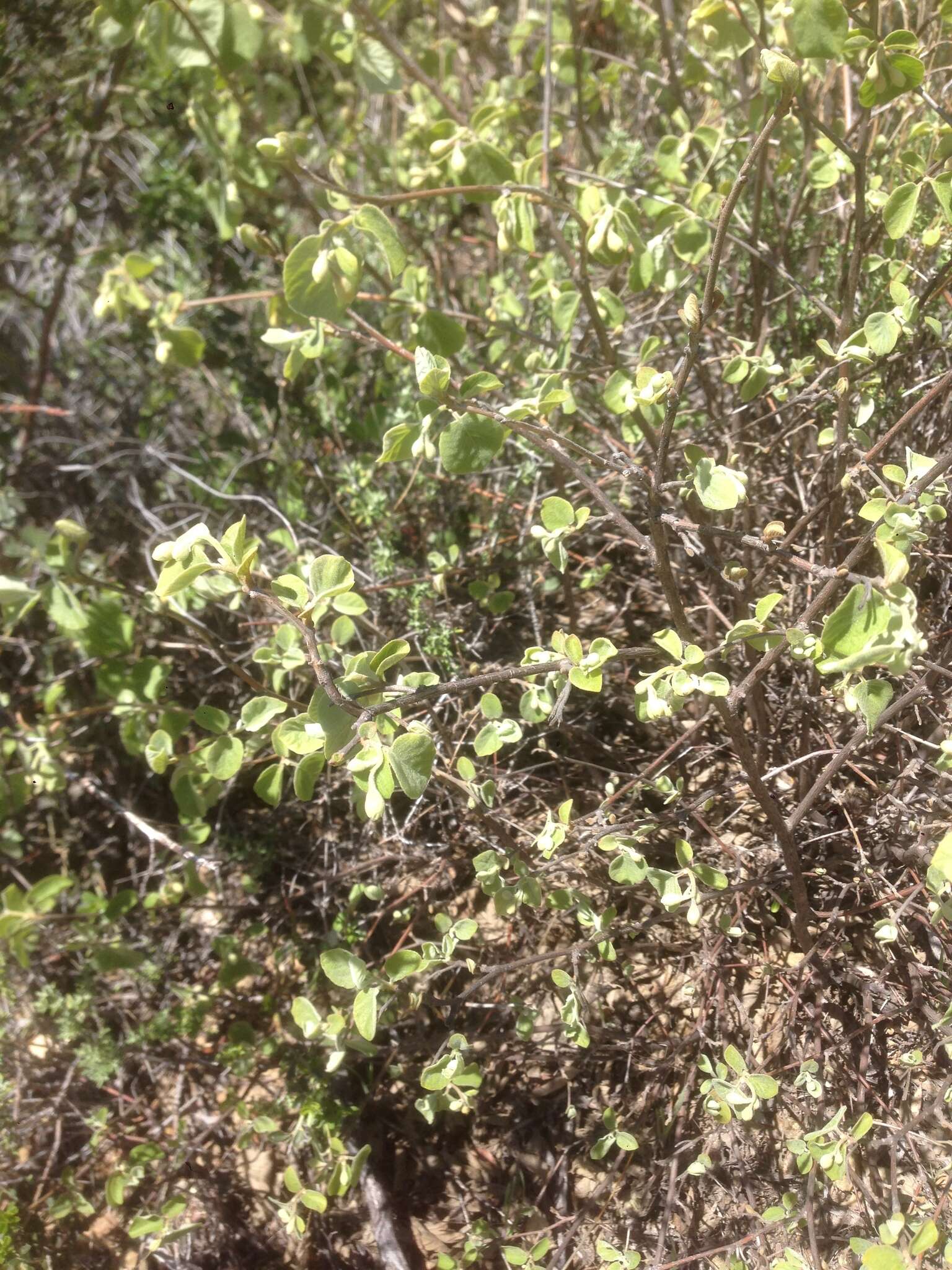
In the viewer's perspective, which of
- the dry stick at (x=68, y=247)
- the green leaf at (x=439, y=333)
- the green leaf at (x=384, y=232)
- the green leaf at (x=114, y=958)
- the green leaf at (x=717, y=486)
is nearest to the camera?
the green leaf at (x=717, y=486)

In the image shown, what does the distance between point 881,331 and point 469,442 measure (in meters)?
0.62

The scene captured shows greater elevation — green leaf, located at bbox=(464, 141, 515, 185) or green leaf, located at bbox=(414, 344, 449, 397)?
green leaf, located at bbox=(464, 141, 515, 185)

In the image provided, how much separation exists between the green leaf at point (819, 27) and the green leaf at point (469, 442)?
648 millimetres

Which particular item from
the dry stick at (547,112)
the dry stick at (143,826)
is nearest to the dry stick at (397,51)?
the dry stick at (547,112)

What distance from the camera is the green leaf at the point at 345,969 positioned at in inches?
58.4

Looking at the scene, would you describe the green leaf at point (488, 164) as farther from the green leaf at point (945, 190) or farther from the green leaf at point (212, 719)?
the green leaf at point (212, 719)

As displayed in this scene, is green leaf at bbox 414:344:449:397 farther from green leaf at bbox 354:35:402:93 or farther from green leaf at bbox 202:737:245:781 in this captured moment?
green leaf at bbox 354:35:402:93

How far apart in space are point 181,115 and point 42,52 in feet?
1.27

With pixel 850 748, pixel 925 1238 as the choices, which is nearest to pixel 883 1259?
pixel 925 1238

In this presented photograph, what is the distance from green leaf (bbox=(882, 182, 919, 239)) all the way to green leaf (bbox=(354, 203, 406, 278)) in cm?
74

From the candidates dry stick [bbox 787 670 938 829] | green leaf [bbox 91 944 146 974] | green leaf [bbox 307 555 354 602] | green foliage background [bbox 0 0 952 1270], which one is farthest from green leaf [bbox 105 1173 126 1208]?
dry stick [bbox 787 670 938 829]

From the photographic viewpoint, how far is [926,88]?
1.78m

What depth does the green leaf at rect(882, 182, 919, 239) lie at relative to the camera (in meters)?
1.45

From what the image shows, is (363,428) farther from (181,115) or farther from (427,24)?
(427,24)
